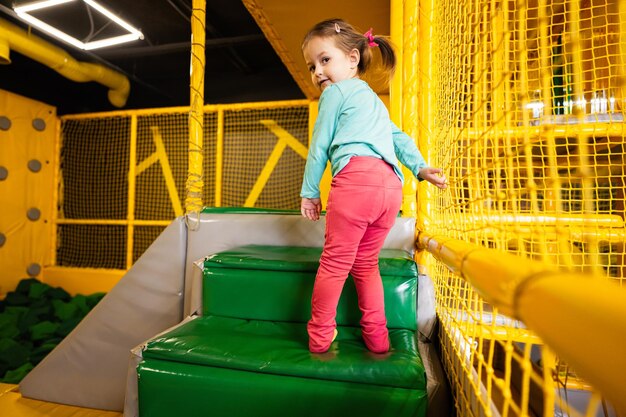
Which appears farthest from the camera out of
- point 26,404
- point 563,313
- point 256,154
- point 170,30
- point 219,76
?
point 219,76

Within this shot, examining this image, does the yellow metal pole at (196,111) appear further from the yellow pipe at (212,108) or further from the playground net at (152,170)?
the playground net at (152,170)

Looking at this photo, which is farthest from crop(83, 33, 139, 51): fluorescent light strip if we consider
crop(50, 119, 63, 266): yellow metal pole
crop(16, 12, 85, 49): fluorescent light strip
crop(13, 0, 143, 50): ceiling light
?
crop(50, 119, 63, 266): yellow metal pole

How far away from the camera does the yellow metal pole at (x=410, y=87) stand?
5.79 feet

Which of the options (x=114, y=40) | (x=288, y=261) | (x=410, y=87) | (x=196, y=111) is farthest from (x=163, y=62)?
(x=288, y=261)

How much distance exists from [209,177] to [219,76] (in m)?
1.50

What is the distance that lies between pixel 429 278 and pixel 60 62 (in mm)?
4296

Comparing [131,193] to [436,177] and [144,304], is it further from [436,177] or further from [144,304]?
[436,177]

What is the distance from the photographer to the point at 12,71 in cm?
373

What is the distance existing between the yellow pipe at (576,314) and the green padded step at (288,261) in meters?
0.87

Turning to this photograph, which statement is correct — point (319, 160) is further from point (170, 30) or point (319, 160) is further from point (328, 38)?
point (170, 30)

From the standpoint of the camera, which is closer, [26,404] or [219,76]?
[26,404]

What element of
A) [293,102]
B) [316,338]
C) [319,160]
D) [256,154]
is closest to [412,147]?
[319,160]

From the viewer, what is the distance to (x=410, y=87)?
1827 millimetres

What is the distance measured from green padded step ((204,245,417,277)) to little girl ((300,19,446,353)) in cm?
16
